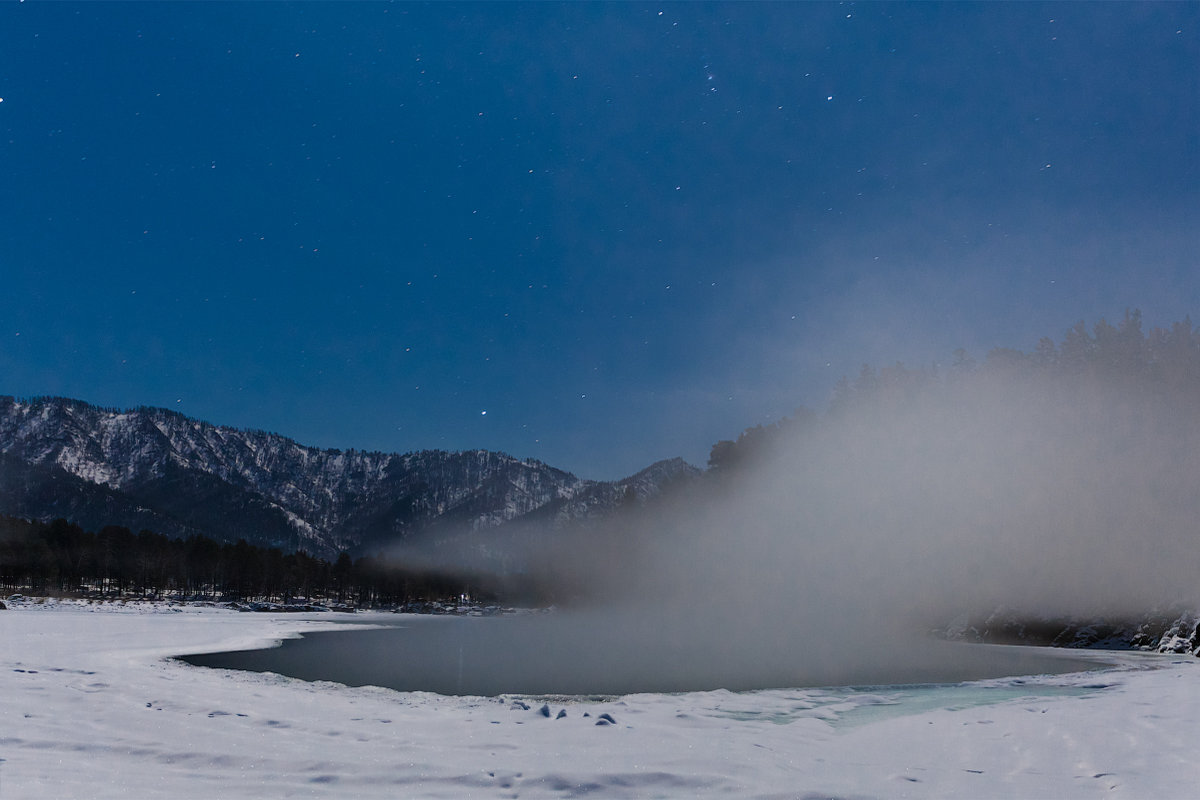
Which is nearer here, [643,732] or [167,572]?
[643,732]

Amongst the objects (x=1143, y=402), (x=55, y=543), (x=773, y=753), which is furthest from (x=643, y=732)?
(x=55, y=543)

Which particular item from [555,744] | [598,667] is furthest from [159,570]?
[555,744]

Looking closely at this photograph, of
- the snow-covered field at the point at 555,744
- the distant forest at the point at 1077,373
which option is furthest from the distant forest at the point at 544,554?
the snow-covered field at the point at 555,744

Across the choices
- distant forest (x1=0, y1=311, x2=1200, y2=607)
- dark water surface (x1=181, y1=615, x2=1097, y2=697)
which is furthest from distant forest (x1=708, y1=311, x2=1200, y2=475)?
dark water surface (x1=181, y1=615, x2=1097, y2=697)

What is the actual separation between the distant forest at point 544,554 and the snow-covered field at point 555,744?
62.5 meters

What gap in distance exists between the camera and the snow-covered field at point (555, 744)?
6.69 meters

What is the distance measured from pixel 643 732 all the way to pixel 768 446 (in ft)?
315

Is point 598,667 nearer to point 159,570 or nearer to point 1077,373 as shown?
point 1077,373

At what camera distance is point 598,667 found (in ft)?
83.2

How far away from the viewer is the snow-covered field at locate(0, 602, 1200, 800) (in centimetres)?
669

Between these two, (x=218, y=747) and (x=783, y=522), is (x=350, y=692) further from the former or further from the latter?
(x=783, y=522)

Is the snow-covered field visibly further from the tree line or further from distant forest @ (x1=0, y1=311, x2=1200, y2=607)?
the tree line

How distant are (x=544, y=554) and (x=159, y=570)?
85859 mm

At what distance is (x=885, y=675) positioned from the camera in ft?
77.8
